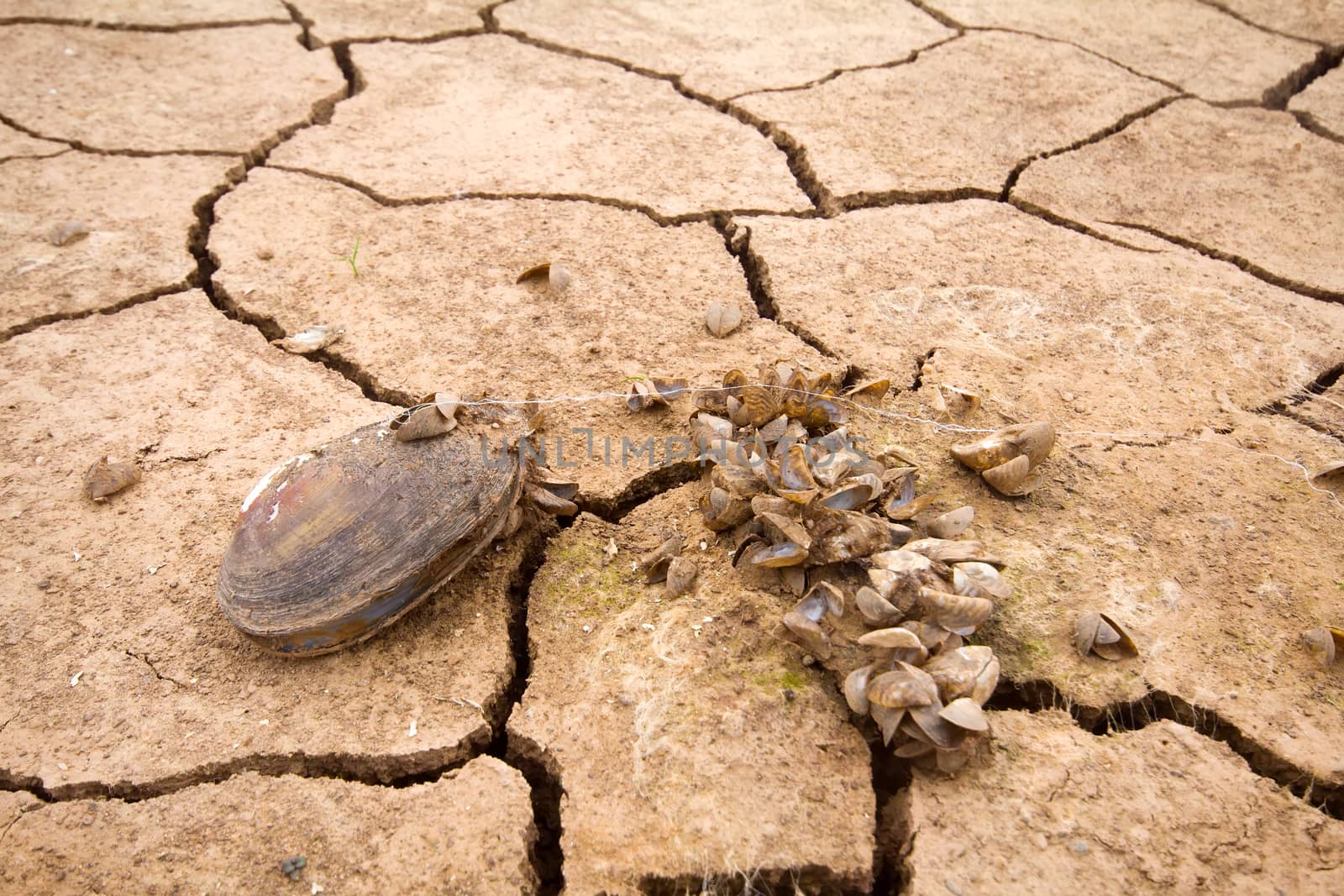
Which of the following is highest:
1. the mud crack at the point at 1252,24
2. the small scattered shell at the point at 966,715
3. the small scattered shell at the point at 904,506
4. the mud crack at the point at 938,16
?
the mud crack at the point at 1252,24

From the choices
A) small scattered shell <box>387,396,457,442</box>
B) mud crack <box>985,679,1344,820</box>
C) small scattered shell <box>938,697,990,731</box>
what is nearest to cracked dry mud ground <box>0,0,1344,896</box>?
mud crack <box>985,679,1344,820</box>

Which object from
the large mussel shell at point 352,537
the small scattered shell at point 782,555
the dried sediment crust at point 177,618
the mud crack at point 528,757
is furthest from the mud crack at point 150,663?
the small scattered shell at point 782,555

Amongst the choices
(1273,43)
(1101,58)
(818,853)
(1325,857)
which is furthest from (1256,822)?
(1273,43)

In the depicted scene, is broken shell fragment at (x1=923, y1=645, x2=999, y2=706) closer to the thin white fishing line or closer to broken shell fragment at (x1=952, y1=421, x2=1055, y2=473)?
broken shell fragment at (x1=952, y1=421, x2=1055, y2=473)

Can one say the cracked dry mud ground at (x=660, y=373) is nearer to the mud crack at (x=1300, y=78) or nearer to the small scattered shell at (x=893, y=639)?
the mud crack at (x=1300, y=78)

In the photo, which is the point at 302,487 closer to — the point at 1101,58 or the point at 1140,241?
the point at 1140,241

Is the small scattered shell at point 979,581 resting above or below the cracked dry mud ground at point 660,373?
above

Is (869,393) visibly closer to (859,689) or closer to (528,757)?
(859,689)
